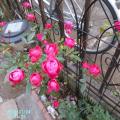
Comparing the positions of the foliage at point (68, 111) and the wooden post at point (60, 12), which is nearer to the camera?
the wooden post at point (60, 12)

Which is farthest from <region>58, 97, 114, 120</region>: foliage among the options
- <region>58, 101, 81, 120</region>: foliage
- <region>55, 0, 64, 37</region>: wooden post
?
<region>55, 0, 64, 37</region>: wooden post

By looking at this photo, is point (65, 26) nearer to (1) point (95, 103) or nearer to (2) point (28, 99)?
(1) point (95, 103)

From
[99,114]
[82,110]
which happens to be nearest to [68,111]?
[82,110]

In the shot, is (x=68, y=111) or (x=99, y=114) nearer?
(x=99, y=114)

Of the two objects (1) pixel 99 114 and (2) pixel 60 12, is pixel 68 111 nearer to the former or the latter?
(1) pixel 99 114

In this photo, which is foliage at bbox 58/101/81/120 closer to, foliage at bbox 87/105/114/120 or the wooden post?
foliage at bbox 87/105/114/120

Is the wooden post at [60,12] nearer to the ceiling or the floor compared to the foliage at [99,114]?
nearer to the ceiling

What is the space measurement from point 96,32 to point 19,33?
885mm

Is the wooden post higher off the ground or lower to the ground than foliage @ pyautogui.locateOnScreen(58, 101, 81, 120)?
higher

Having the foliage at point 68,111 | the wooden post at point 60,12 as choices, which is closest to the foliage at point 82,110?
the foliage at point 68,111

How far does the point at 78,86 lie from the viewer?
68.5 inches

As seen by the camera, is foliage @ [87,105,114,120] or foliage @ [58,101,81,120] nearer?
foliage @ [87,105,114,120]

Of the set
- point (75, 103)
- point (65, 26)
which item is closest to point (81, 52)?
point (65, 26)

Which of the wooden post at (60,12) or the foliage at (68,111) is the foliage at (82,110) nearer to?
the foliage at (68,111)
